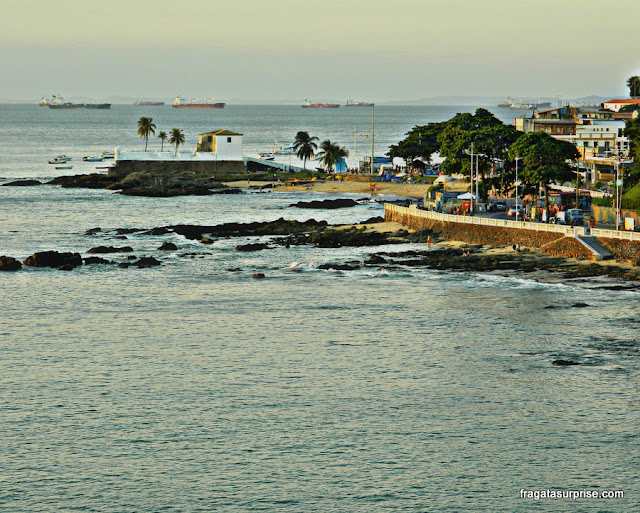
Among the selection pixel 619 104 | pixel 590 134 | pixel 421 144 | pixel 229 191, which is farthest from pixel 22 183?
pixel 619 104

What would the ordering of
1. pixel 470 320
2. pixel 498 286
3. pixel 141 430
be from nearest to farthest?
pixel 141 430, pixel 470 320, pixel 498 286

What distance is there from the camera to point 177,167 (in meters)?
157

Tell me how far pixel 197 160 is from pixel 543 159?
79795 millimetres

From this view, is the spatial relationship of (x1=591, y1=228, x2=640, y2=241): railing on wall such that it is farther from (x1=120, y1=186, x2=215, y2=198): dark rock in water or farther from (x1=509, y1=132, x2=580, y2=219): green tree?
(x1=120, y1=186, x2=215, y2=198): dark rock in water

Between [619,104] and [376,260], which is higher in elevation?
[619,104]

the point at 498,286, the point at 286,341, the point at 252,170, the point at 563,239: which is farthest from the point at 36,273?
the point at 252,170

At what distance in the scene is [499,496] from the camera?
1411 inches

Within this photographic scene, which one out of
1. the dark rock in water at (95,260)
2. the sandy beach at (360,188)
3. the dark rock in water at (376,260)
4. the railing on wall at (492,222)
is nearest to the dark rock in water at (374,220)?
the railing on wall at (492,222)

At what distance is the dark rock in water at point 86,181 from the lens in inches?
5757

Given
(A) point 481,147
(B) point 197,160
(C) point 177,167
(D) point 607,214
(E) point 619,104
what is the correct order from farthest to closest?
(B) point 197,160 < (C) point 177,167 < (E) point 619,104 < (A) point 481,147 < (D) point 607,214

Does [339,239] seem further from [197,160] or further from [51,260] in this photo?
[197,160]

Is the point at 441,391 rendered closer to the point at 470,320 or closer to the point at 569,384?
the point at 569,384

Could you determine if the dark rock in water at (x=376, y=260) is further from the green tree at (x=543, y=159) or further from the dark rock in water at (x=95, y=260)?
the dark rock in water at (x=95, y=260)

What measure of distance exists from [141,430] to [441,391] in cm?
1412
